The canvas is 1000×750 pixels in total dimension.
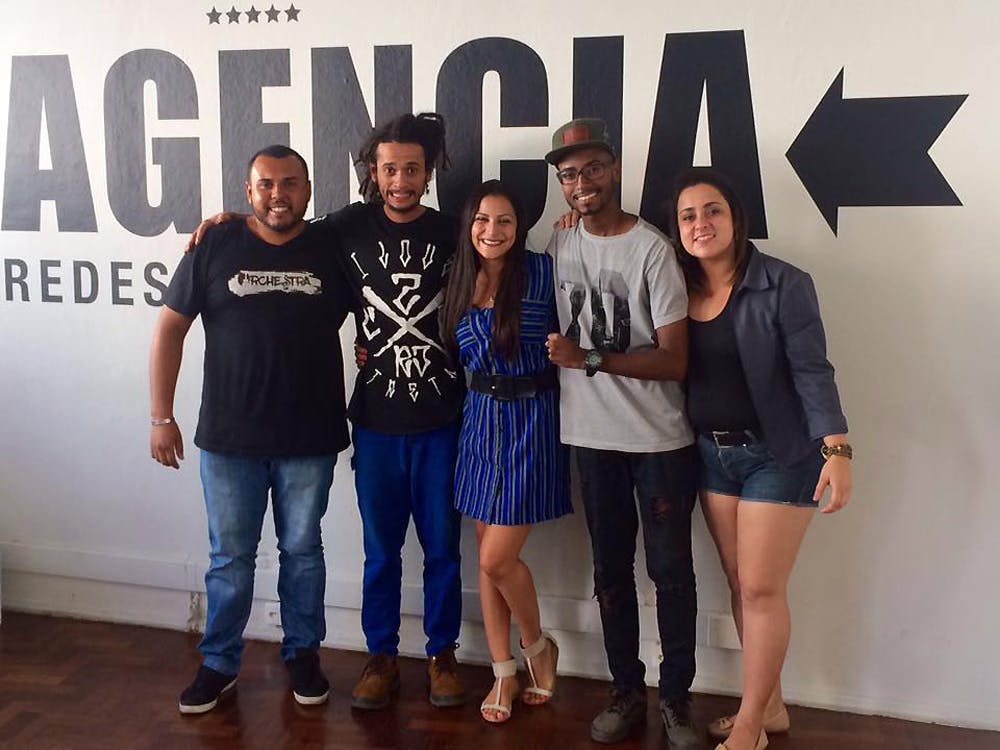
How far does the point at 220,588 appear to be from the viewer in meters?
2.51

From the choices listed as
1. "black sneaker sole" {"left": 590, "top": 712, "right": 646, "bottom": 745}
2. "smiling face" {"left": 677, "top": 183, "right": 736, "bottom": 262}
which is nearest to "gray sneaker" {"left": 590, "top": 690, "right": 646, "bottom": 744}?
"black sneaker sole" {"left": 590, "top": 712, "right": 646, "bottom": 745}

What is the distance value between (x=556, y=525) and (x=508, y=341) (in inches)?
29.7

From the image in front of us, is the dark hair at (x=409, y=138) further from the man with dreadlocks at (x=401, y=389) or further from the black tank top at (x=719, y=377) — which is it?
the black tank top at (x=719, y=377)

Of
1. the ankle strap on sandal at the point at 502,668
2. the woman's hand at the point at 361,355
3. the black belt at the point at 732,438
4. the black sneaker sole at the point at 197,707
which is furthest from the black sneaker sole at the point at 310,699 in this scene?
the black belt at the point at 732,438

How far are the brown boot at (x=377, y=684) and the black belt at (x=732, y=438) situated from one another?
116 cm

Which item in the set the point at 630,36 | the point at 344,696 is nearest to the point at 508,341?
the point at 630,36

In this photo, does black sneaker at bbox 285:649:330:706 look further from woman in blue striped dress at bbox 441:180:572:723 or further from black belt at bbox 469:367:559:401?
black belt at bbox 469:367:559:401

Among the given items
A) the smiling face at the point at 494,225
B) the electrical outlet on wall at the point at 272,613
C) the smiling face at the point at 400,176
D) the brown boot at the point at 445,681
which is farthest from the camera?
the electrical outlet on wall at the point at 272,613

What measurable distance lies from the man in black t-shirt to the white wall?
16.1 inches

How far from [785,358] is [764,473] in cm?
28

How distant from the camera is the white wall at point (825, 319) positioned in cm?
237

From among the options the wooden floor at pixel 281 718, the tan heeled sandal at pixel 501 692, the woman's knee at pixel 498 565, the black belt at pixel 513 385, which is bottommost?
the wooden floor at pixel 281 718

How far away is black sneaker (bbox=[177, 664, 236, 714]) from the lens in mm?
2506

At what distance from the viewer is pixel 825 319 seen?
247 centimetres
